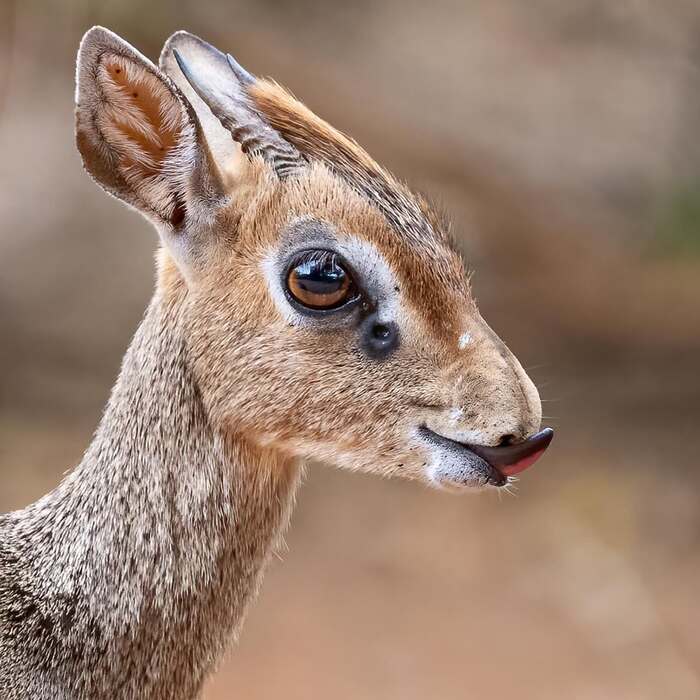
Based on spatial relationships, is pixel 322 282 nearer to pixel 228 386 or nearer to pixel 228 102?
pixel 228 386

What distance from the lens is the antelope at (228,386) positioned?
2225 mm

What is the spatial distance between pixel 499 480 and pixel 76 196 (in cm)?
571

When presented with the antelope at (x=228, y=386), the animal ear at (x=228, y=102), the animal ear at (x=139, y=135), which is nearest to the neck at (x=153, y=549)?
the antelope at (x=228, y=386)

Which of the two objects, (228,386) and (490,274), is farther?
(490,274)

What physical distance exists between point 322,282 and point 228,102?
50cm

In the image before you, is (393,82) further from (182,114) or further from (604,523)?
(182,114)

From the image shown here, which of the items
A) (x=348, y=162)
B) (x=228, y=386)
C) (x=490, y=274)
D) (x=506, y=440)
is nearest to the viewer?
(x=506, y=440)

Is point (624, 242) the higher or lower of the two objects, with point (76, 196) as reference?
higher

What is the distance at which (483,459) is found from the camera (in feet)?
7.22

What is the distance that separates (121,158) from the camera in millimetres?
2289

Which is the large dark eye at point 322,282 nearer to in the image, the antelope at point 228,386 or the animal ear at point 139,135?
the antelope at point 228,386

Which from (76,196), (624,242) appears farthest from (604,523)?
(76,196)

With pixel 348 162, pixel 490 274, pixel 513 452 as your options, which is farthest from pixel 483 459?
pixel 490 274

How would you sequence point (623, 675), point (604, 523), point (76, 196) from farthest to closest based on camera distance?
point (76, 196), point (604, 523), point (623, 675)
